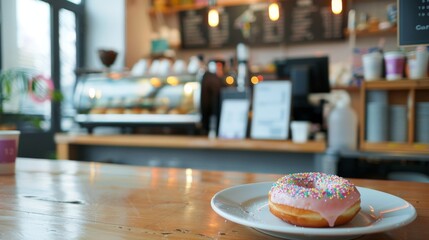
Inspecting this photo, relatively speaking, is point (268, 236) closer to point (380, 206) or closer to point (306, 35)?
point (380, 206)

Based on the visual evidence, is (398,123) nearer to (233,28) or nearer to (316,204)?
(316,204)

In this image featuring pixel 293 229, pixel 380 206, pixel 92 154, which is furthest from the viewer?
pixel 92 154

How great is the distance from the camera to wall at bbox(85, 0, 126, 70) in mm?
4090

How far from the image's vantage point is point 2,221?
667 mm

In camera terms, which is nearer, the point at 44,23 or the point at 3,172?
the point at 3,172

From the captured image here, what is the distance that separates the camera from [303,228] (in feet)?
1.62

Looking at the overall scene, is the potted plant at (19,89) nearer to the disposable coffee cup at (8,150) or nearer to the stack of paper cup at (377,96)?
the disposable coffee cup at (8,150)

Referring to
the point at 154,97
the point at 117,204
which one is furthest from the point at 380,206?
the point at 154,97

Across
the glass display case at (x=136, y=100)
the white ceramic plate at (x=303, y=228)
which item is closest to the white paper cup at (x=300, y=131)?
the glass display case at (x=136, y=100)

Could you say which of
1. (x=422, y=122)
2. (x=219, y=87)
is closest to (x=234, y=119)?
(x=219, y=87)

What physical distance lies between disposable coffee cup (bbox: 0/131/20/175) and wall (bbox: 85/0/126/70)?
3031mm

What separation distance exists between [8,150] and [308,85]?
2.15 metres

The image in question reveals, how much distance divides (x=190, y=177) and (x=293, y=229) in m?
0.66

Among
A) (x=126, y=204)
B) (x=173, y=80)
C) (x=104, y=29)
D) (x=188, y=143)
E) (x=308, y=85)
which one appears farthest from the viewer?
(x=104, y=29)
